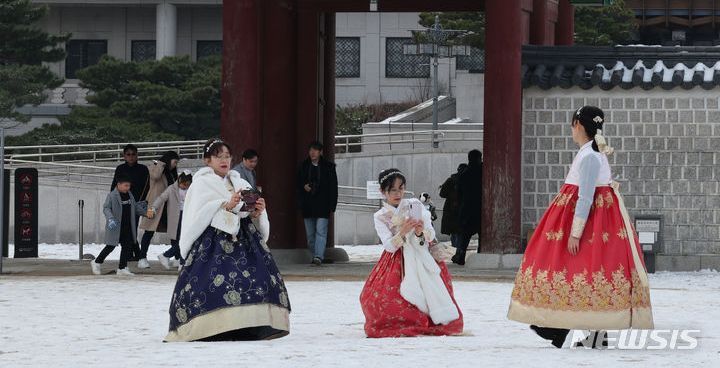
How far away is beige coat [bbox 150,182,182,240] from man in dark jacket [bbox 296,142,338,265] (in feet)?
6.03

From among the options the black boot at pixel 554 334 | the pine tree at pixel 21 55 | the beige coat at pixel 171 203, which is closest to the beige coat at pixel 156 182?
the beige coat at pixel 171 203

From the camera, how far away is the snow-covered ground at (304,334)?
11.3 meters

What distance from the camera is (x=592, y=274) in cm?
1186

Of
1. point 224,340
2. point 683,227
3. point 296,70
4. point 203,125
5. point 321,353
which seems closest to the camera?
point 321,353

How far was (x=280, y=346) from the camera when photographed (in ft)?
40.3

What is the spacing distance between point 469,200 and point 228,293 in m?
10.9

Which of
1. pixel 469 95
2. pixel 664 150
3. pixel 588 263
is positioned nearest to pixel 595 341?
pixel 588 263

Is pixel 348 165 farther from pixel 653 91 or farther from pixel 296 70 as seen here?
pixel 653 91

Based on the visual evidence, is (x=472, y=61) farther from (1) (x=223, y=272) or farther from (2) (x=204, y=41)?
(1) (x=223, y=272)

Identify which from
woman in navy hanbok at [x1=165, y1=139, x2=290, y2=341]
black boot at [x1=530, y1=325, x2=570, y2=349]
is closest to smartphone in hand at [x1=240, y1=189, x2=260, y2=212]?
woman in navy hanbok at [x1=165, y1=139, x2=290, y2=341]

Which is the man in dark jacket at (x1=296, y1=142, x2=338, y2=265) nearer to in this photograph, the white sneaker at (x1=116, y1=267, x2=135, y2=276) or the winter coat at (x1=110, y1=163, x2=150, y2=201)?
the winter coat at (x1=110, y1=163, x2=150, y2=201)

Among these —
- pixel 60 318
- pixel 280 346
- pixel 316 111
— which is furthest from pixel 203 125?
pixel 280 346

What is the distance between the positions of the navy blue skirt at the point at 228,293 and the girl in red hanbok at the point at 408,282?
3.11 ft

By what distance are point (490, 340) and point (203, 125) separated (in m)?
35.1
